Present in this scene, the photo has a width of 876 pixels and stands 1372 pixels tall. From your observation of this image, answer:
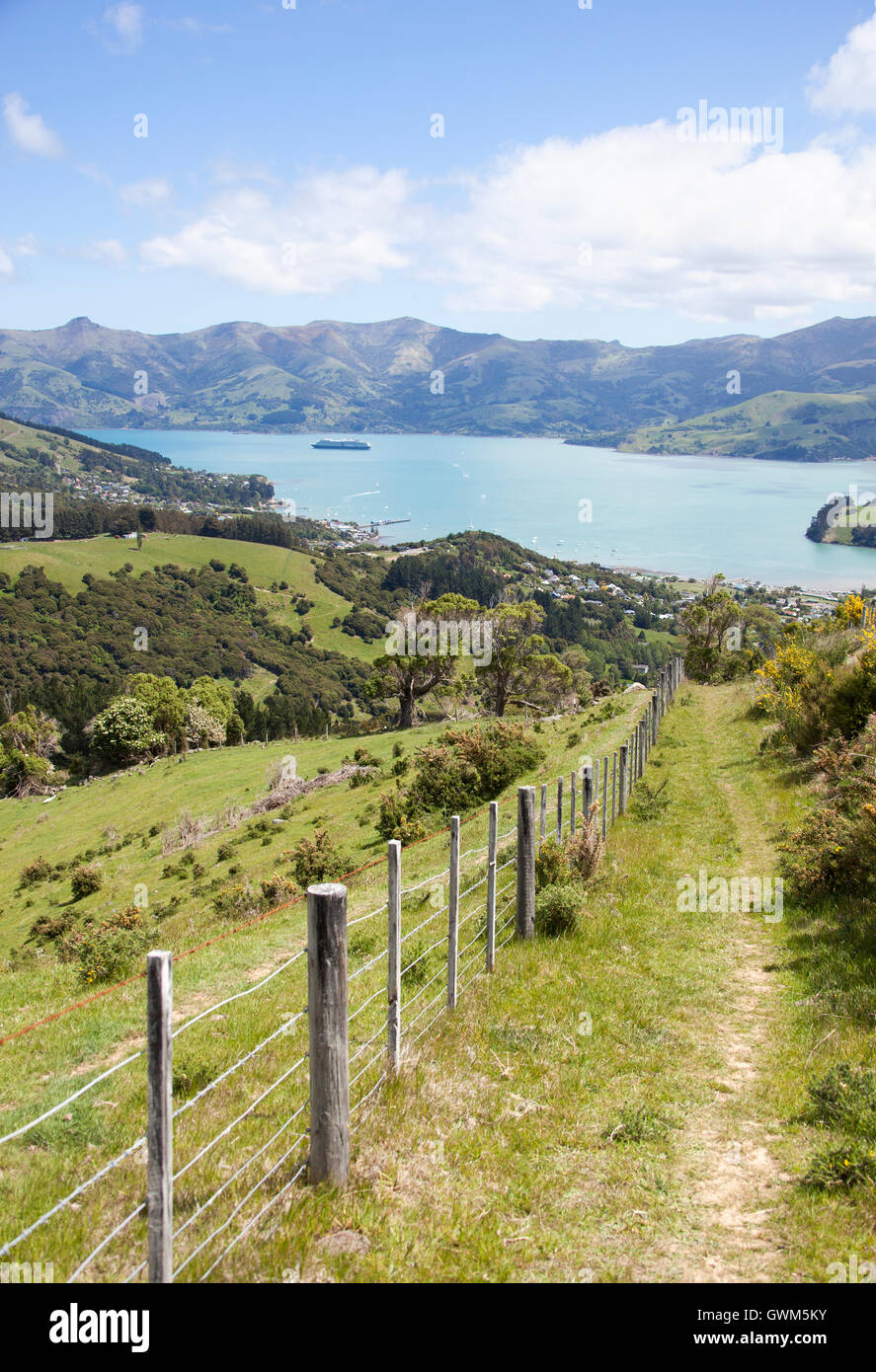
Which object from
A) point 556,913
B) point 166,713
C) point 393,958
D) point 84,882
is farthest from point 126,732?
point 393,958

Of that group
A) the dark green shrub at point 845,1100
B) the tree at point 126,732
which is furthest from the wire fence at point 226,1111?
the tree at point 126,732

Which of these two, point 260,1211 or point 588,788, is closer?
point 260,1211

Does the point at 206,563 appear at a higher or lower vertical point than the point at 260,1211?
higher

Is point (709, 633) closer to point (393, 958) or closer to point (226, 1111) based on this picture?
point (393, 958)

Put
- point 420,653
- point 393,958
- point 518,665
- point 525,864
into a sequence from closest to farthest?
point 393,958 → point 525,864 → point 518,665 → point 420,653

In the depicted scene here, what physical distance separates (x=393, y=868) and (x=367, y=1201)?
1797mm

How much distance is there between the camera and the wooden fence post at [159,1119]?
2980 mm

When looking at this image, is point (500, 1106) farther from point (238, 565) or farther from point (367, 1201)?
point (238, 565)

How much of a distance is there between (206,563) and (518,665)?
512 feet

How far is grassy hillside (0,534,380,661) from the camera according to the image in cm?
15888

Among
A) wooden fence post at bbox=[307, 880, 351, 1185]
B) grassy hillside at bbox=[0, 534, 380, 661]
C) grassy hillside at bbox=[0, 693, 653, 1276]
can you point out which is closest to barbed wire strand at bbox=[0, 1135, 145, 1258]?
grassy hillside at bbox=[0, 693, 653, 1276]

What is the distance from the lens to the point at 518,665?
1689 inches
